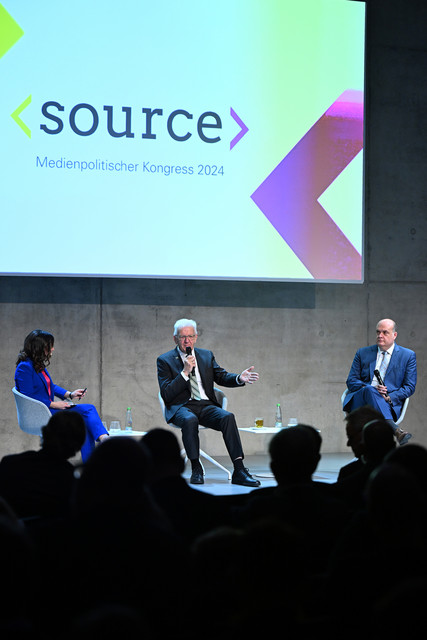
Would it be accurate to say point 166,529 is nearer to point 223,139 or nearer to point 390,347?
point 390,347

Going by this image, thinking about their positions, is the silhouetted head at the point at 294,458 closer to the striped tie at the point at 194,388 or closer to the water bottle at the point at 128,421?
the striped tie at the point at 194,388

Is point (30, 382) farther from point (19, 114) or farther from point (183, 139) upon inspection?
point (183, 139)

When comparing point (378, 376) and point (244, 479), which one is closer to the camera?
point (244, 479)

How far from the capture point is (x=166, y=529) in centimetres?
173

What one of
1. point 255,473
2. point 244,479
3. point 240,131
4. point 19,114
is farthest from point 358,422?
point 19,114

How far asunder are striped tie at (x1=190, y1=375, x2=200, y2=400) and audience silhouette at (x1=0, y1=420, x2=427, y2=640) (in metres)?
4.01

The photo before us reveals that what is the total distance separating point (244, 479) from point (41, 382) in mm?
1641

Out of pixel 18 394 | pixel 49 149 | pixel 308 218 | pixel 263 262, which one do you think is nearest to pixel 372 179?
pixel 308 218

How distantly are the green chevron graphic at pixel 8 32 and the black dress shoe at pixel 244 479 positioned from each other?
373 centimetres

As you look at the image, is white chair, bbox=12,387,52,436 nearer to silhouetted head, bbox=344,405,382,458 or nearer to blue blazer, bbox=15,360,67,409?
blue blazer, bbox=15,360,67,409

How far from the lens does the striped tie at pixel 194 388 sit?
20.6ft

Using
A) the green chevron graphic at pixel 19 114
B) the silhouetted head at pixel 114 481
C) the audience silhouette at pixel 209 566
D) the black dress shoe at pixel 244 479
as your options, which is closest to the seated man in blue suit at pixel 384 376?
the black dress shoe at pixel 244 479

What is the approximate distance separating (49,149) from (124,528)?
529 centimetres

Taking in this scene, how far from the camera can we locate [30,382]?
5891 mm
